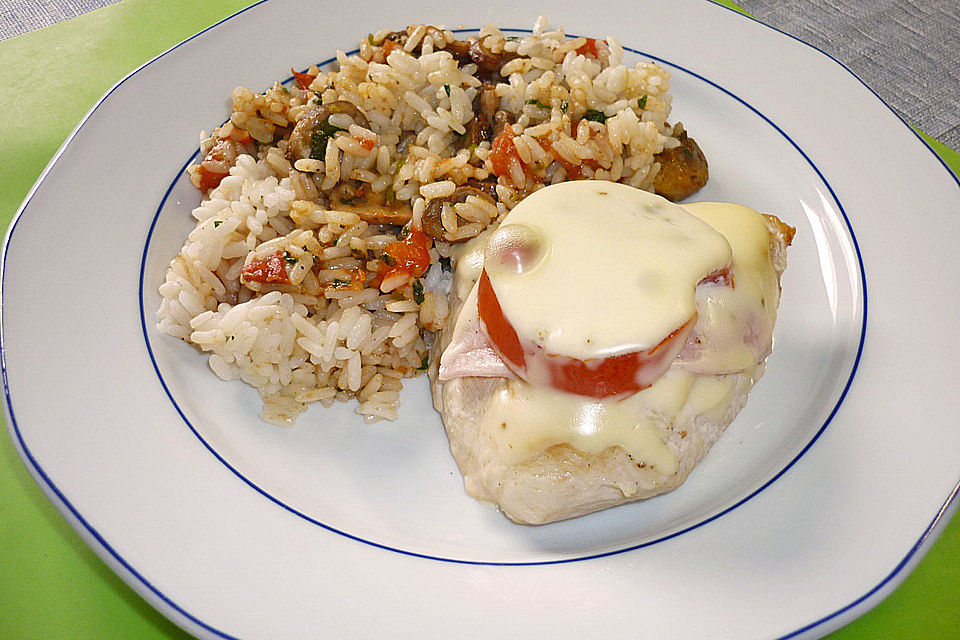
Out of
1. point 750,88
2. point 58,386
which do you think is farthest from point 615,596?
point 750,88

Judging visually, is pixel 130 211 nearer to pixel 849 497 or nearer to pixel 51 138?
pixel 51 138

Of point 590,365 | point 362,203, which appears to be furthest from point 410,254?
point 590,365

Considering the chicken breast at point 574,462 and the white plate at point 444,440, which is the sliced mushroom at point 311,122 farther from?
the chicken breast at point 574,462

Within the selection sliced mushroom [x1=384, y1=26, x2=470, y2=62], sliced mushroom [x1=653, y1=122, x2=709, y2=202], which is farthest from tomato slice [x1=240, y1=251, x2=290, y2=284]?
sliced mushroom [x1=653, y1=122, x2=709, y2=202]

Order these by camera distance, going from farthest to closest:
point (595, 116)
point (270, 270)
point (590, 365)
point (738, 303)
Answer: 1. point (595, 116)
2. point (270, 270)
3. point (738, 303)
4. point (590, 365)

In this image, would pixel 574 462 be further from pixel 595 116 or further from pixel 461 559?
pixel 595 116

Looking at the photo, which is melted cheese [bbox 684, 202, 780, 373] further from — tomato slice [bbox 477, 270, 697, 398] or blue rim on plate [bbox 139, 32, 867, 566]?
blue rim on plate [bbox 139, 32, 867, 566]

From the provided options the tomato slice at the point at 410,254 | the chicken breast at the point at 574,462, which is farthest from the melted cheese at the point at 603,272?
the tomato slice at the point at 410,254
